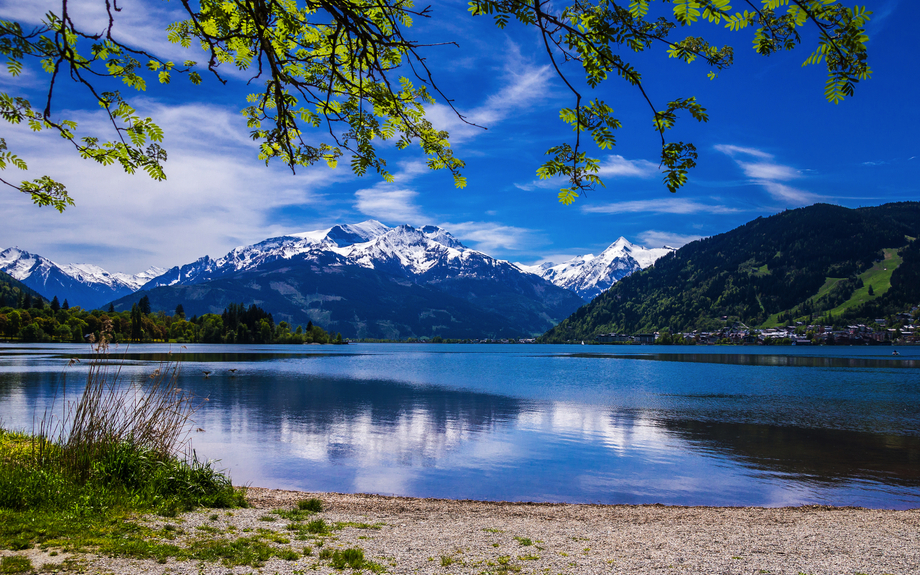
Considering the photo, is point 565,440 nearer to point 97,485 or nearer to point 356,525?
point 356,525

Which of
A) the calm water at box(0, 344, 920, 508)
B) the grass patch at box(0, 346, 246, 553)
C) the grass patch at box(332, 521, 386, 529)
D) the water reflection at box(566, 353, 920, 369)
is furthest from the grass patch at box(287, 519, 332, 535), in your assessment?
the water reflection at box(566, 353, 920, 369)

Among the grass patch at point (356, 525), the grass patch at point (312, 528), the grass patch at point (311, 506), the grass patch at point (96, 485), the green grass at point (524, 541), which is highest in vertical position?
the grass patch at point (96, 485)

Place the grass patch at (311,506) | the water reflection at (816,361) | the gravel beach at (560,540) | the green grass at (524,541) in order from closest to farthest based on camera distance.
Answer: the gravel beach at (560,540) < the green grass at (524,541) < the grass patch at (311,506) < the water reflection at (816,361)

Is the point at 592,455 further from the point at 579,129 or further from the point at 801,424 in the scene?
the point at 579,129

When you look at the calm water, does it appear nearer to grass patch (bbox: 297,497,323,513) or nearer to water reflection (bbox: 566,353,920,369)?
grass patch (bbox: 297,497,323,513)

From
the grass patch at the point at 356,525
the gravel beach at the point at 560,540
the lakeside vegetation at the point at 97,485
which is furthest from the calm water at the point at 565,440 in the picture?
the grass patch at the point at 356,525

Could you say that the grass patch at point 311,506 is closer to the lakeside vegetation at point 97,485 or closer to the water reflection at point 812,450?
the lakeside vegetation at point 97,485

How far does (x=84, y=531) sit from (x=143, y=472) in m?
4.60

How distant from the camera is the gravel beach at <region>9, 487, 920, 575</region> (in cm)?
1014

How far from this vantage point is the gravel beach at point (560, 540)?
399 inches

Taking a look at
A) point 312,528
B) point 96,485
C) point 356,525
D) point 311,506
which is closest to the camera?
point 312,528

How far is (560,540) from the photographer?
13078 millimetres

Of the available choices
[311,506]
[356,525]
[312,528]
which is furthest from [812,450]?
[312,528]

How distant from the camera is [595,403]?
55.6 m
